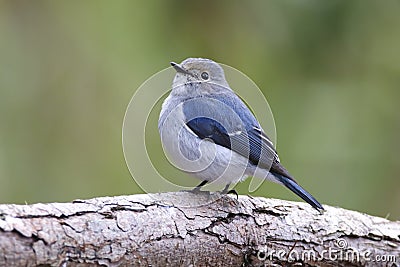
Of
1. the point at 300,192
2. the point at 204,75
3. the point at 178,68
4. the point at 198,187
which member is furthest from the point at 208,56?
the point at 300,192

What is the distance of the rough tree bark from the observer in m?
2.32

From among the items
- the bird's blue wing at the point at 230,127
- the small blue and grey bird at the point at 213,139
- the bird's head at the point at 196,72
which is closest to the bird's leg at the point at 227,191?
the small blue and grey bird at the point at 213,139

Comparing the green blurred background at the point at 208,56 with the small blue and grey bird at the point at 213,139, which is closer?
the small blue and grey bird at the point at 213,139

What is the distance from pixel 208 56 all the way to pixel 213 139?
1746 mm

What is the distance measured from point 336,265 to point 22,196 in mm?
2314

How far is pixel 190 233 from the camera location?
105 inches

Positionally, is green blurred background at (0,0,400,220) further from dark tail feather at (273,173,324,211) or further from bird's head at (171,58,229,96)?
dark tail feather at (273,173,324,211)

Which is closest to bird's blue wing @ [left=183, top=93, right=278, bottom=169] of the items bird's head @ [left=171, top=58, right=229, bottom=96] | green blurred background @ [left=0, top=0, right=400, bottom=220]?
bird's head @ [left=171, top=58, right=229, bottom=96]

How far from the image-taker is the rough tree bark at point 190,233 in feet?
7.60

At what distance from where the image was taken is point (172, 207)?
2.78m

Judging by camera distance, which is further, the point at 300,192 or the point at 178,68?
the point at 178,68

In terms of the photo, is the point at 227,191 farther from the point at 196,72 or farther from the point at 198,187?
the point at 196,72

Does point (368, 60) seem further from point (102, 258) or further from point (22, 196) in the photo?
point (102, 258)

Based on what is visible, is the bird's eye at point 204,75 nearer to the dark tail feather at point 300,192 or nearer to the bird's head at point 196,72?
the bird's head at point 196,72
